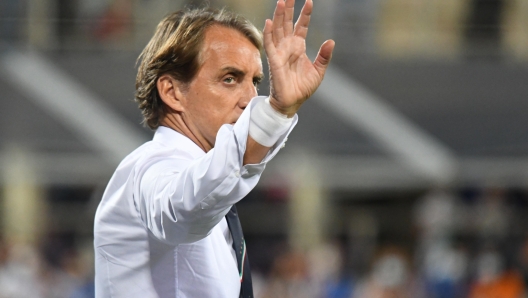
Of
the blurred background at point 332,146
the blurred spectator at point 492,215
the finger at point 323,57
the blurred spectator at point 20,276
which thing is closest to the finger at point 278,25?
the finger at point 323,57

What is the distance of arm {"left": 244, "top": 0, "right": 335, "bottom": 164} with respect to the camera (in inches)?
78.4

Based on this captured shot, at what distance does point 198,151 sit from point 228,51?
27 cm

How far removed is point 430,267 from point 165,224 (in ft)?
25.2

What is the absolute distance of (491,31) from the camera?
1266 centimetres

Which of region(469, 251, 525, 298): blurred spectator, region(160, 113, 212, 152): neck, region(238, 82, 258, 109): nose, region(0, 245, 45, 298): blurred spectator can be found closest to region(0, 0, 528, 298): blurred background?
region(0, 245, 45, 298): blurred spectator

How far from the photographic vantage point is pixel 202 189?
6.29ft

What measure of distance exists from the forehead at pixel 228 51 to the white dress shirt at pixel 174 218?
0.73ft

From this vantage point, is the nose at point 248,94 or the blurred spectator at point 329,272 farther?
the blurred spectator at point 329,272

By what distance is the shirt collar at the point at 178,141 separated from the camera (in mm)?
2383

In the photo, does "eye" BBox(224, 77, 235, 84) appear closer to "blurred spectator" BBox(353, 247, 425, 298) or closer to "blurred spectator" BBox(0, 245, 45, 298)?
"blurred spectator" BBox(353, 247, 425, 298)

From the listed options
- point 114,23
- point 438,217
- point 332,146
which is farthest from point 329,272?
point 114,23

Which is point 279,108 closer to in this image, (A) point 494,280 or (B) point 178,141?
(B) point 178,141

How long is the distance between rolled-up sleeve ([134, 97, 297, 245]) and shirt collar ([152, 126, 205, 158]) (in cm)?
32

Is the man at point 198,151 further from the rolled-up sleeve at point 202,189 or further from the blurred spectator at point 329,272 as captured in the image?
the blurred spectator at point 329,272
